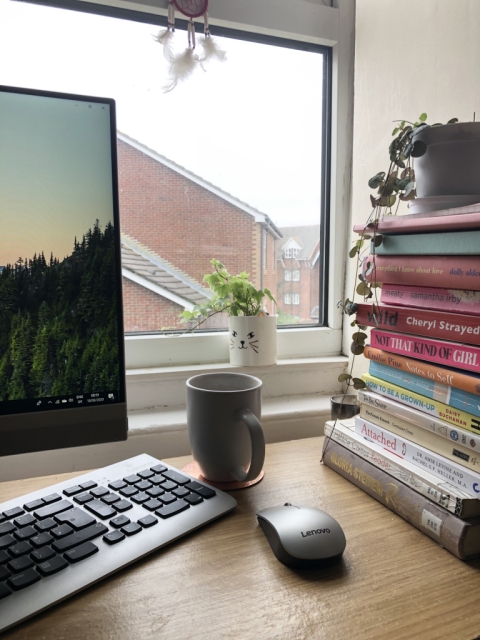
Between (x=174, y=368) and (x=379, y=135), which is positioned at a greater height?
(x=379, y=135)

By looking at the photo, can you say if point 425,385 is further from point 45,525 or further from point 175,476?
point 45,525

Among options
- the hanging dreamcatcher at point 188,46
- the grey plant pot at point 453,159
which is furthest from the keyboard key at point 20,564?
the hanging dreamcatcher at point 188,46

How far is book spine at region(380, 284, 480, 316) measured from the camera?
581mm

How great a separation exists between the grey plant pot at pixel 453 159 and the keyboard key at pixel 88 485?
23.5 inches

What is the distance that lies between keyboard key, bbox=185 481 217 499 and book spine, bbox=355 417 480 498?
9.8 inches

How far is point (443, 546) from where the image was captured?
1.83 ft

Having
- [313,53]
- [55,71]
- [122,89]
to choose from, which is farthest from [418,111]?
[55,71]

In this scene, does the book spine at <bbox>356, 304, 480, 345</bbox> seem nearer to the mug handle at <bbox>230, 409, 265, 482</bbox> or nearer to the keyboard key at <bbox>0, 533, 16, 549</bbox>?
the mug handle at <bbox>230, 409, 265, 482</bbox>

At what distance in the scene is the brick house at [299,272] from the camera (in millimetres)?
1193

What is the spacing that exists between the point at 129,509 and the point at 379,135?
0.88 m

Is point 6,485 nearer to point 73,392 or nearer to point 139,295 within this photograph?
point 73,392

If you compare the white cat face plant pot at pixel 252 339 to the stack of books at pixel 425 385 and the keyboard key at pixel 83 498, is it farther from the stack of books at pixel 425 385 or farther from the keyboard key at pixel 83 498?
the keyboard key at pixel 83 498

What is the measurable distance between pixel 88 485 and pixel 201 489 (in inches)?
5.8

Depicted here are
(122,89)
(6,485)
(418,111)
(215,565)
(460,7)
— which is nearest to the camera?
(215,565)
